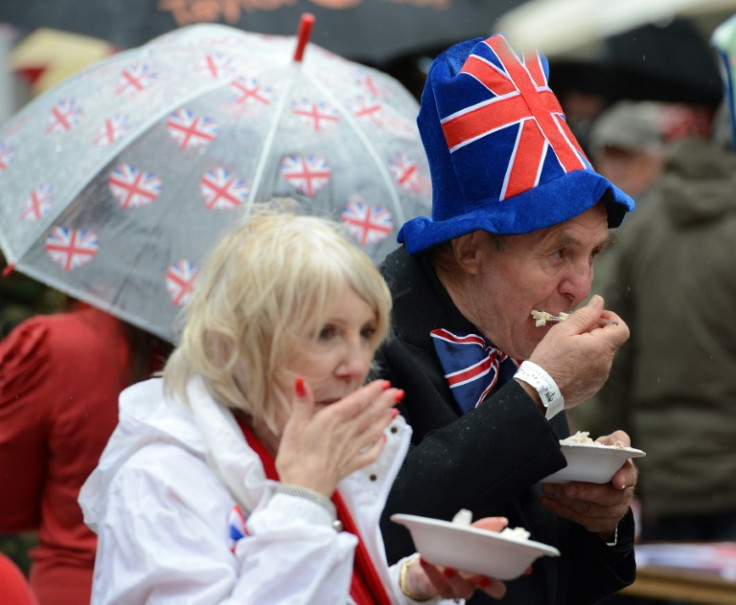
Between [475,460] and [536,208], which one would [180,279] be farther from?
[475,460]

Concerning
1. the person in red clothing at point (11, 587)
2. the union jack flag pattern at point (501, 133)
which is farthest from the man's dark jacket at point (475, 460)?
the person in red clothing at point (11, 587)

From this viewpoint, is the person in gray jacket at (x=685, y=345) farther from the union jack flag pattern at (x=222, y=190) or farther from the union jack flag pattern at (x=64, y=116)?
the union jack flag pattern at (x=64, y=116)

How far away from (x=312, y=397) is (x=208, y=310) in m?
0.25

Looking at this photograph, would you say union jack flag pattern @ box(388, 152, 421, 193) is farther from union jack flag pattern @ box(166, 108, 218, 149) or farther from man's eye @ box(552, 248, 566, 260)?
man's eye @ box(552, 248, 566, 260)

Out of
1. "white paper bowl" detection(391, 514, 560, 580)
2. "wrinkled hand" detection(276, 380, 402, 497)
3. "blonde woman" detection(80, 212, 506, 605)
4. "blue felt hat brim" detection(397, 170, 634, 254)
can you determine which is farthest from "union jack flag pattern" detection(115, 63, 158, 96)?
"white paper bowl" detection(391, 514, 560, 580)

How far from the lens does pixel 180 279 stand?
141 inches

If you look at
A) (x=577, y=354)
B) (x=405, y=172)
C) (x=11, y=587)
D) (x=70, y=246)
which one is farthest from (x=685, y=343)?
(x=11, y=587)

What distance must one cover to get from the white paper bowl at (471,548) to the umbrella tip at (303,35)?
2037 millimetres

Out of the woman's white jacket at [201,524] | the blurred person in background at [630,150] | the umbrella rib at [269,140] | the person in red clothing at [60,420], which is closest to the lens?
the woman's white jacket at [201,524]

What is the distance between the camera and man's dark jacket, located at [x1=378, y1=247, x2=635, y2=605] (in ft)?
8.36

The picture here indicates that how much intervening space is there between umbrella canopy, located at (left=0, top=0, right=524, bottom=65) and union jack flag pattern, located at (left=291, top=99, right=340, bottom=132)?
5.65ft

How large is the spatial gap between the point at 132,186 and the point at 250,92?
0.45m

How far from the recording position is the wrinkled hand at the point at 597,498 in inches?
109

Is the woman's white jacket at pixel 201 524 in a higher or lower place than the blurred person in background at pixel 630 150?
higher
